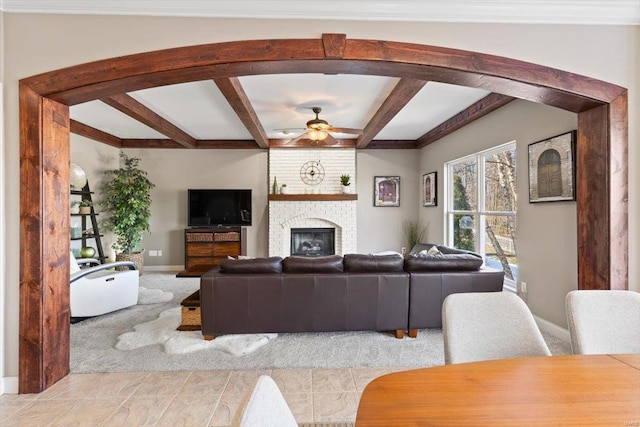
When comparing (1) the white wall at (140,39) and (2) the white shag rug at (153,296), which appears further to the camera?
(2) the white shag rug at (153,296)

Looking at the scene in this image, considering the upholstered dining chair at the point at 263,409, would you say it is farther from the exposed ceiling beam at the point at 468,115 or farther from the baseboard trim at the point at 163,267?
the baseboard trim at the point at 163,267

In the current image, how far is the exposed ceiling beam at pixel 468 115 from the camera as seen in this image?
12.1 feet

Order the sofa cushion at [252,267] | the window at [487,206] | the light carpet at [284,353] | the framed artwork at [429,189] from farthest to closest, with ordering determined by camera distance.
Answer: the framed artwork at [429,189] < the window at [487,206] < the sofa cushion at [252,267] < the light carpet at [284,353]

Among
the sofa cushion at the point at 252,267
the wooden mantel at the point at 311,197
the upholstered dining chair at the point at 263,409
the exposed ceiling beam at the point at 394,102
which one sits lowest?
the sofa cushion at the point at 252,267

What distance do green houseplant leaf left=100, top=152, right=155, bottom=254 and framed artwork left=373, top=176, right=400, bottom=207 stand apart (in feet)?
14.4

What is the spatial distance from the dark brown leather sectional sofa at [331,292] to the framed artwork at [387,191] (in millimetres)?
3738

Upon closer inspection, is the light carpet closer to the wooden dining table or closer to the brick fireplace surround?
the wooden dining table

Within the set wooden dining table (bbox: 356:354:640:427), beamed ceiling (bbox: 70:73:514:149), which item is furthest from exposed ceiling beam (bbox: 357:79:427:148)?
wooden dining table (bbox: 356:354:640:427)

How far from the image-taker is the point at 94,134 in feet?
18.1

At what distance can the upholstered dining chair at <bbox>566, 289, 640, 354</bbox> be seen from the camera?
1.37 metres

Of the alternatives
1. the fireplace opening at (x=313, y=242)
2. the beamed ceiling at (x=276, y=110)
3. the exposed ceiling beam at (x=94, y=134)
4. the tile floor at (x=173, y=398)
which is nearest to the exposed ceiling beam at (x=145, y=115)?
the beamed ceiling at (x=276, y=110)

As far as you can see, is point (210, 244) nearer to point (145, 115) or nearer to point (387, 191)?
point (145, 115)

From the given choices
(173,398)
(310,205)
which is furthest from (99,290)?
(310,205)

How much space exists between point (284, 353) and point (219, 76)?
2220 mm
